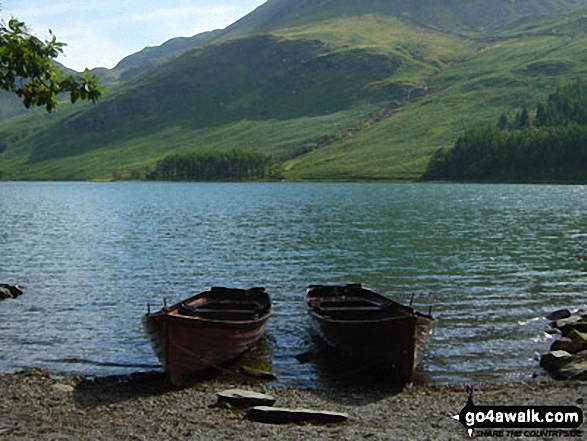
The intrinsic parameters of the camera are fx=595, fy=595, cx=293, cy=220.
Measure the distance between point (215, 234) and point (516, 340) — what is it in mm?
54455

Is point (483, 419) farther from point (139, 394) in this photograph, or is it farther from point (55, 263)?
point (55, 263)

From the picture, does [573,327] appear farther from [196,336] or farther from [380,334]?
[196,336]

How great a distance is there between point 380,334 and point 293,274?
26.3m

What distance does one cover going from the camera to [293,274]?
5038 cm

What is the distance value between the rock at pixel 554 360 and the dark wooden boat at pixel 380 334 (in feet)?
18.0

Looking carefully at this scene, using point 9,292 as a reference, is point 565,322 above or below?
above

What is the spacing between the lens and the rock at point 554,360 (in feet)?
83.6

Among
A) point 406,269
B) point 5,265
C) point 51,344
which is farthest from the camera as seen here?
point 5,265

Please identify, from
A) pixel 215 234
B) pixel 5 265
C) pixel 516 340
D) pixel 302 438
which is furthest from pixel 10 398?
pixel 215 234

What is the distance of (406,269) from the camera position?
Result: 52.3 m

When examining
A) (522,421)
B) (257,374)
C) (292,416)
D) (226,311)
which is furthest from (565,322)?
(292,416)

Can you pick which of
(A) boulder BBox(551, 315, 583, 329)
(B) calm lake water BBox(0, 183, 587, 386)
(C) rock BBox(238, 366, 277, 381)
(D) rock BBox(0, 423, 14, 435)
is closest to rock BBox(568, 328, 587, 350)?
(B) calm lake water BBox(0, 183, 587, 386)

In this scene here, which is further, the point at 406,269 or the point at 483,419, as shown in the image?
the point at 406,269

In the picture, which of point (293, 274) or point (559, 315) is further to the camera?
point (293, 274)
